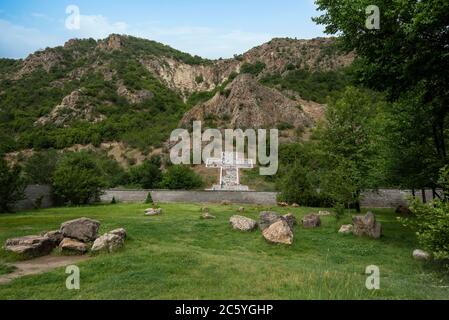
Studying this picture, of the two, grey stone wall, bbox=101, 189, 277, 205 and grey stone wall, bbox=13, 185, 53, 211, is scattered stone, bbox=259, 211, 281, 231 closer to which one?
grey stone wall, bbox=101, 189, 277, 205

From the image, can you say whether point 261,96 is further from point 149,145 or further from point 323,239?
point 323,239

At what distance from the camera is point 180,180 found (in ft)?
183

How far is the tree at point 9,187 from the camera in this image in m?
37.2

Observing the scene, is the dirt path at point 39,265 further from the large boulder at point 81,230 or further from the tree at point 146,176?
the tree at point 146,176

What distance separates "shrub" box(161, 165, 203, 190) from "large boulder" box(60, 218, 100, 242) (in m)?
38.3

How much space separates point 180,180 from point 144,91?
68.3 meters

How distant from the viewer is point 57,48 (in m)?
133

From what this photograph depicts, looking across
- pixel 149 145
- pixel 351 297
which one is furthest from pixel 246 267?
pixel 149 145

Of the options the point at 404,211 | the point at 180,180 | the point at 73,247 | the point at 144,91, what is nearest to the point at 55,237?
the point at 73,247

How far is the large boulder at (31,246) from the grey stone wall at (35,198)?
91.9 ft

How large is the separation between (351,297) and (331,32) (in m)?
13.6

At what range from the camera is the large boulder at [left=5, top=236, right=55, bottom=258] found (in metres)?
14.4

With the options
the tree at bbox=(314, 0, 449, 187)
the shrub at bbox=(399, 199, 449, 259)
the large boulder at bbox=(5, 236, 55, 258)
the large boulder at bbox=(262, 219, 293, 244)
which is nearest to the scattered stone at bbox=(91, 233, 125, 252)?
the large boulder at bbox=(5, 236, 55, 258)

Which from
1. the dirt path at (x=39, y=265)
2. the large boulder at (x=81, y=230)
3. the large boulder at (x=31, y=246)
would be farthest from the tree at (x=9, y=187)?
the dirt path at (x=39, y=265)
